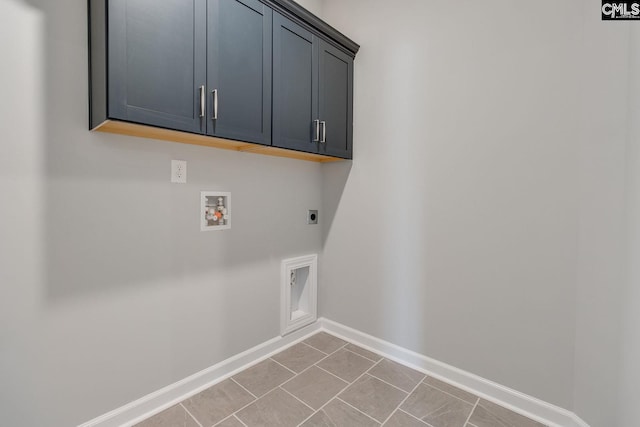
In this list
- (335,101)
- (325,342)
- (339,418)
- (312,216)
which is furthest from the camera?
(312,216)

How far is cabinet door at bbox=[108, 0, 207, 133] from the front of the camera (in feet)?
3.81

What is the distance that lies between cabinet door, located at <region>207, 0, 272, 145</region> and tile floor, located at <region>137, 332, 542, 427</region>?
155 centimetres

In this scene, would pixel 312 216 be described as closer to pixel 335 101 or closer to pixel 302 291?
pixel 302 291

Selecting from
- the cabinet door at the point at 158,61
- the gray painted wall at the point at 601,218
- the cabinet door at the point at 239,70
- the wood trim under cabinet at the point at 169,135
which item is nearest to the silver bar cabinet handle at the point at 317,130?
the wood trim under cabinet at the point at 169,135

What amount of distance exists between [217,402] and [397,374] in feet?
3.91

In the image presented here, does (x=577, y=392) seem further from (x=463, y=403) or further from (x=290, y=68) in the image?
(x=290, y=68)

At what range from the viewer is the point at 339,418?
1578 mm

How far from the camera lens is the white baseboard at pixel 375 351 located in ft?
4.97

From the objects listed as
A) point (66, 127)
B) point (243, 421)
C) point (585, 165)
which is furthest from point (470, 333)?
point (66, 127)

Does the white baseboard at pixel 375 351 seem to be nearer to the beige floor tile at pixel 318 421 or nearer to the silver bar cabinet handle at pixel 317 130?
the beige floor tile at pixel 318 421

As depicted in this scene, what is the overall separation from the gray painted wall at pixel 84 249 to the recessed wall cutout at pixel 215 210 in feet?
0.14

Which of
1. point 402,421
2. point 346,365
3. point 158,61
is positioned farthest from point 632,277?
point 158,61

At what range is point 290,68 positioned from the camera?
184 centimetres

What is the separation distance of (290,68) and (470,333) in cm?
208
